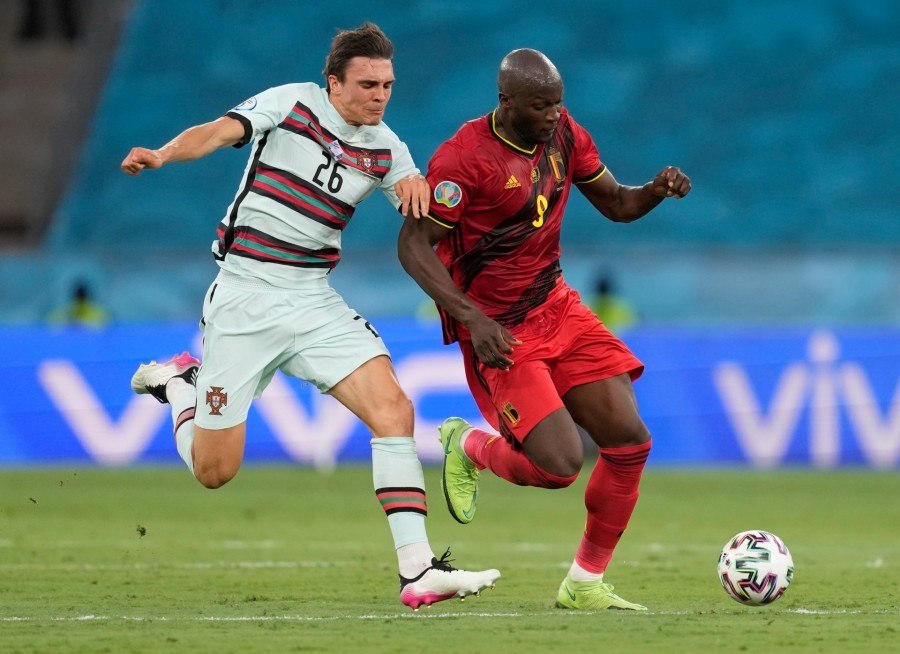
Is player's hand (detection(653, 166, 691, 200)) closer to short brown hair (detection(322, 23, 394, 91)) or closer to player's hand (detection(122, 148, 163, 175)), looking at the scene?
short brown hair (detection(322, 23, 394, 91))

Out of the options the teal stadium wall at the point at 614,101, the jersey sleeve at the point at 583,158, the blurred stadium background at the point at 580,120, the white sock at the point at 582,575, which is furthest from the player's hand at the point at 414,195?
the teal stadium wall at the point at 614,101

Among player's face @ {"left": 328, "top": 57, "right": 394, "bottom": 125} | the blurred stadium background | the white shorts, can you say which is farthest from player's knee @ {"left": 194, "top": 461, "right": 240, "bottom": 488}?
the blurred stadium background

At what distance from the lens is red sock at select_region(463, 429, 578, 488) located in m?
6.74

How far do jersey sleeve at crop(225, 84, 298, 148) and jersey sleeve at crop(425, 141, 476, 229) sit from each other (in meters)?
0.69

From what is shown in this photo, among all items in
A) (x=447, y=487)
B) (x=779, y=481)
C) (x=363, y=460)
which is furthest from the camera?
(x=363, y=460)

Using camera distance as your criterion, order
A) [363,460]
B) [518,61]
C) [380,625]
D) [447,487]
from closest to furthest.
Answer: [380,625] → [518,61] → [447,487] → [363,460]

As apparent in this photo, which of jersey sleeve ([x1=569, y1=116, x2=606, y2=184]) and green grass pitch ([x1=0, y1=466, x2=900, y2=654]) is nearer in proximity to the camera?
green grass pitch ([x1=0, y1=466, x2=900, y2=654])

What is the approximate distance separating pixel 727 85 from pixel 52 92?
1043 cm

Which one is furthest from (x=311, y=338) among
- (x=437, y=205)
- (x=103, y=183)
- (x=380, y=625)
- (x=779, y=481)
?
(x=103, y=183)

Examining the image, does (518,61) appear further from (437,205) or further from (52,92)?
(52,92)

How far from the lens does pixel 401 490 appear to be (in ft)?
20.9

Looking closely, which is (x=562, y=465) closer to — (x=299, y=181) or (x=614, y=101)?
(x=299, y=181)

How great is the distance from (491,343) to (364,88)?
1.21 meters

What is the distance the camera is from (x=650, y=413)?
49.1ft
